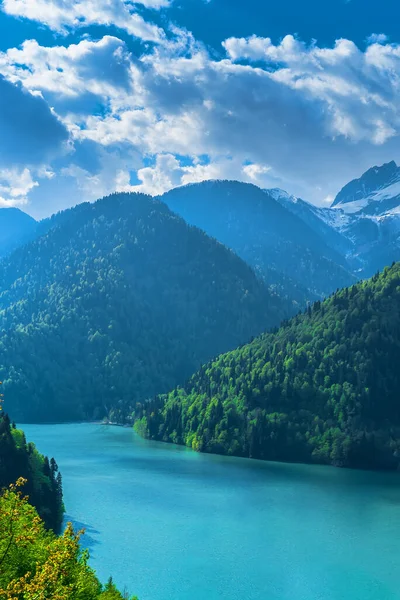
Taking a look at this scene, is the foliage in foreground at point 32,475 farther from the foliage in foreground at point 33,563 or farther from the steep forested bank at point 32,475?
the foliage in foreground at point 33,563

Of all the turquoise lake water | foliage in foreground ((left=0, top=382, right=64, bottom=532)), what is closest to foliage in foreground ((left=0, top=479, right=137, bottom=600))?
the turquoise lake water

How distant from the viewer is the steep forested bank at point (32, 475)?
110438 millimetres

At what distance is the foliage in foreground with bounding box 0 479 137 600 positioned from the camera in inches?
976

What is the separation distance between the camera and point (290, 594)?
80.9 meters

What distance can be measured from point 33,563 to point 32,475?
281 ft

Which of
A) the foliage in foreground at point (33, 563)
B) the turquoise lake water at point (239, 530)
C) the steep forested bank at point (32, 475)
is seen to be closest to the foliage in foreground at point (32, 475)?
the steep forested bank at point (32, 475)

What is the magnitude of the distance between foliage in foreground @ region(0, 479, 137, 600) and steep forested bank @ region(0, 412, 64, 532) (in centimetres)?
6509

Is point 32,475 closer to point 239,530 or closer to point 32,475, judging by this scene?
point 32,475

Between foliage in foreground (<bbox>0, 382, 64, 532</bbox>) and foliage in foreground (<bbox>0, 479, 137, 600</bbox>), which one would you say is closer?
foliage in foreground (<bbox>0, 479, 137, 600</bbox>)

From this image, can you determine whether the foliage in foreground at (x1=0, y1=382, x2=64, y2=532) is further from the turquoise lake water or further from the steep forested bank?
the turquoise lake water

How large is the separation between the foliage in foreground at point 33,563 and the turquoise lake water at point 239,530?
134 ft

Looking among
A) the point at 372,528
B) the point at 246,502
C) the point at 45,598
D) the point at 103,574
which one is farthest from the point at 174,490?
the point at 45,598

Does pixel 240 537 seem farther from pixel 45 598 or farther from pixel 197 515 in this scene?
pixel 45 598

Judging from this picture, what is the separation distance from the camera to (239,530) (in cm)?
11325
